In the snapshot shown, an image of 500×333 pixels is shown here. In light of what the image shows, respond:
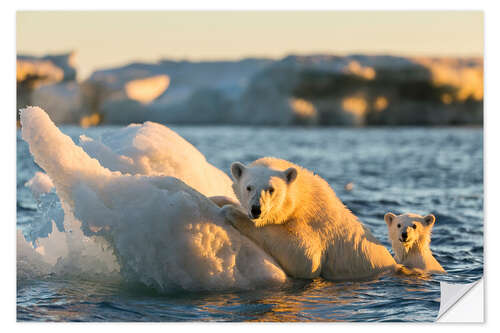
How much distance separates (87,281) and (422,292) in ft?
12.1

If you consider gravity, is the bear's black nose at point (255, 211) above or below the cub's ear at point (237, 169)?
below

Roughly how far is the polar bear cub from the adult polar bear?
0.39 m

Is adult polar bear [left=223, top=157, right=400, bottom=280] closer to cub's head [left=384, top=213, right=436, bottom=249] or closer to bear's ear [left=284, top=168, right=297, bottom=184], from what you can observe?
bear's ear [left=284, top=168, right=297, bottom=184]

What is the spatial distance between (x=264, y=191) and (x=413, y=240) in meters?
2.48

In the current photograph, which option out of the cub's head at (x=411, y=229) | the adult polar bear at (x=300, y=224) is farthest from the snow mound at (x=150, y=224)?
the cub's head at (x=411, y=229)

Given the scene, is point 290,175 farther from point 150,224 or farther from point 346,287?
point 346,287

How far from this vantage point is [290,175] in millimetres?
6301

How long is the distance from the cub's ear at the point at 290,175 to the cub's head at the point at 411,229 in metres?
1.94

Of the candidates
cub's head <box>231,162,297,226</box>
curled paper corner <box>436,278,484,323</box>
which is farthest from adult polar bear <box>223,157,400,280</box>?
curled paper corner <box>436,278,484,323</box>

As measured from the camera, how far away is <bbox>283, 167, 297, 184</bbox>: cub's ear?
6250 millimetres

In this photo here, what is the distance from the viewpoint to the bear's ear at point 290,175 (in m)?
6.25

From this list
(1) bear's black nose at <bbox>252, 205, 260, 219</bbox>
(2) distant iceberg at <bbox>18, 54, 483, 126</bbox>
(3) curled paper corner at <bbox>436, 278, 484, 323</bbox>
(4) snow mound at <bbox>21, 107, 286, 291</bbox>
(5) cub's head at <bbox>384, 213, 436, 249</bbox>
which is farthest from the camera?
(2) distant iceberg at <bbox>18, 54, 483, 126</bbox>

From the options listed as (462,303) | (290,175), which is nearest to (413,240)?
(462,303)

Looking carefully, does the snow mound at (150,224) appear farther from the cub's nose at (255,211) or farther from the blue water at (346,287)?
the cub's nose at (255,211)
